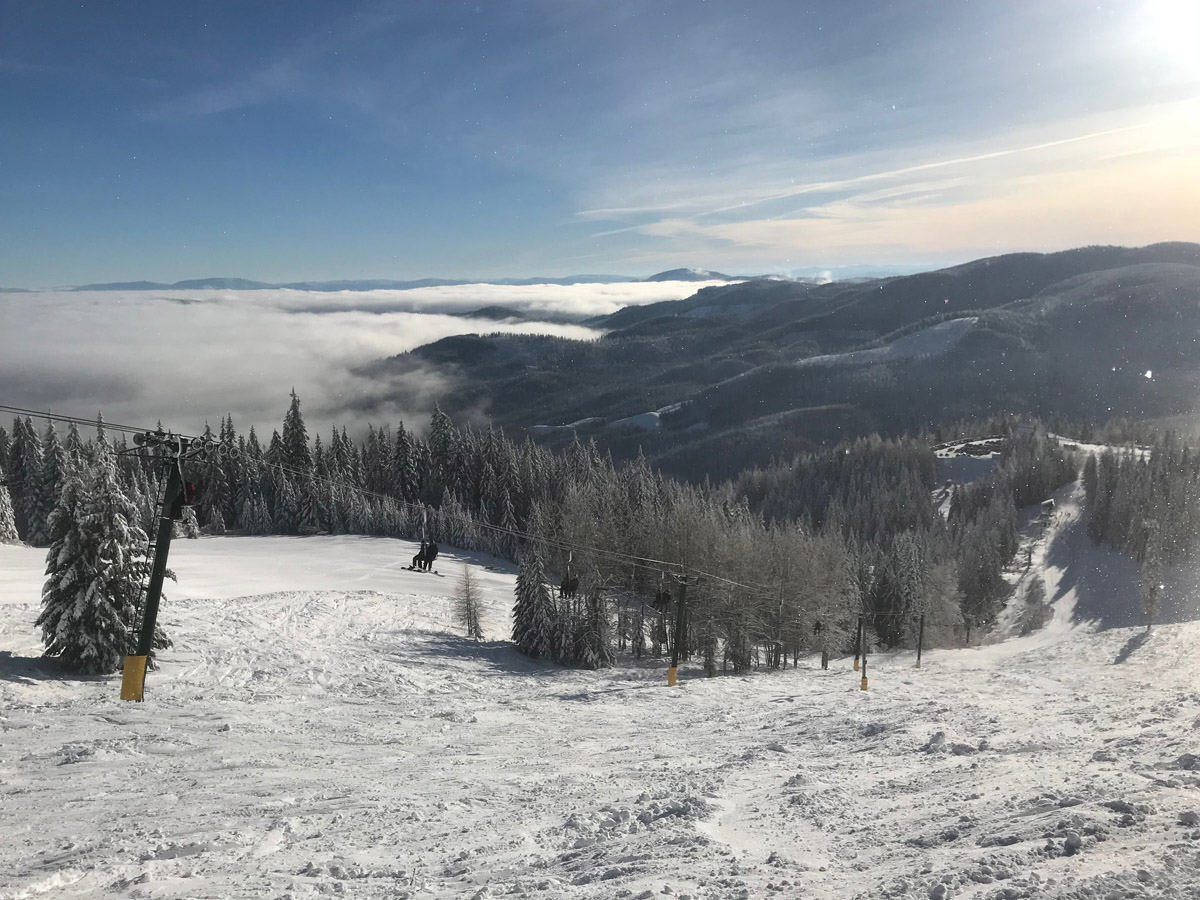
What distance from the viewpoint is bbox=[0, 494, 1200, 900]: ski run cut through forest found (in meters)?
9.13

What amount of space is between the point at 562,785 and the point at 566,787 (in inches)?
8.4

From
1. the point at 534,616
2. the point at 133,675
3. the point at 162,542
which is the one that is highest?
the point at 162,542

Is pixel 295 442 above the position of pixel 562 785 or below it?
above

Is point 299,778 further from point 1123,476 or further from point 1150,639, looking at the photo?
point 1123,476

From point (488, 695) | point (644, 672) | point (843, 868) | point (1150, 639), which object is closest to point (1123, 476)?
point (1150, 639)

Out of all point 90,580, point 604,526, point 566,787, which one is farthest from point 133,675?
point 604,526

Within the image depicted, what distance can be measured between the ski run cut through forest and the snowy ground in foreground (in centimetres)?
7

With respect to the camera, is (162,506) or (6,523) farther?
(6,523)

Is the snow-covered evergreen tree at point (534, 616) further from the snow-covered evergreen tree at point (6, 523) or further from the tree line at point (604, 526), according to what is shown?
the snow-covered evergreen tree at point (6, 523)

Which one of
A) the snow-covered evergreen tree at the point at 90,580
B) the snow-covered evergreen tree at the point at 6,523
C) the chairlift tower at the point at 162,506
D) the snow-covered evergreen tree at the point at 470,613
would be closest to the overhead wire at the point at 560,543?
the chairlift tower at the point at 162,506

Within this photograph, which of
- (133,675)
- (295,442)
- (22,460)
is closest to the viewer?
(133,675)

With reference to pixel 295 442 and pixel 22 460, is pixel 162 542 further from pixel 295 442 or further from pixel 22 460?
pixel 22 460

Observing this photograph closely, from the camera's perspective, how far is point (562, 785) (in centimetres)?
1455

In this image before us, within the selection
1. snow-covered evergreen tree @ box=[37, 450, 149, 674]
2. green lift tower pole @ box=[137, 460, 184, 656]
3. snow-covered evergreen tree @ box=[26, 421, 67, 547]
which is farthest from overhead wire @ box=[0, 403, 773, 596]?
snow-covered evergreen tree @ box=[26, 421, 67, 547]
